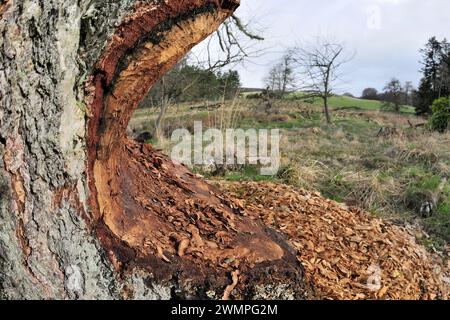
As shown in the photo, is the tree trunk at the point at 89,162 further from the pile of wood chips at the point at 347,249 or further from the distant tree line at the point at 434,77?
the distant tree line at the point at 434,77

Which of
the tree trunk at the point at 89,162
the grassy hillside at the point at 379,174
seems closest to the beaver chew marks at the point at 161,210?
the tree trunk at the point at 89,162

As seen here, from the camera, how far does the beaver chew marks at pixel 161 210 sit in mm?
1928

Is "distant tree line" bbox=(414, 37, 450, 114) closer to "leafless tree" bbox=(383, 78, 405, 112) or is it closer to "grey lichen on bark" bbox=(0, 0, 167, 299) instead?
"leafless tree" bbox=(383, 78, 405, 112)

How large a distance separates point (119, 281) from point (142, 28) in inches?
46.6

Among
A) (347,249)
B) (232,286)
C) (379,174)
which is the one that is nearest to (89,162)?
(232,286)

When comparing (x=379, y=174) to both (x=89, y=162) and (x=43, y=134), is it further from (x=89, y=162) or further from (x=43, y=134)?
(x=43, y=134)

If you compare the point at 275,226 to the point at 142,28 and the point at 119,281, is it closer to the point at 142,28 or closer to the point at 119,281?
the point at 119,281

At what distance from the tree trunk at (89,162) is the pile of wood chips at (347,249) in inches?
20.9

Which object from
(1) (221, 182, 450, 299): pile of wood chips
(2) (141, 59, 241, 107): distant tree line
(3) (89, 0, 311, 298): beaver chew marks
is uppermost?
(2) (141, 59, 241, 107): distant tree line

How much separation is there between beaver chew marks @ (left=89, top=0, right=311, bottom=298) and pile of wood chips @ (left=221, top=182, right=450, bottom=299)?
0.39 metres

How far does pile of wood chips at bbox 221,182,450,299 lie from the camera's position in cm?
271

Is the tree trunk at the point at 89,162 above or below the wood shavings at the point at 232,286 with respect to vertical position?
above

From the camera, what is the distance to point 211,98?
13.2 meters

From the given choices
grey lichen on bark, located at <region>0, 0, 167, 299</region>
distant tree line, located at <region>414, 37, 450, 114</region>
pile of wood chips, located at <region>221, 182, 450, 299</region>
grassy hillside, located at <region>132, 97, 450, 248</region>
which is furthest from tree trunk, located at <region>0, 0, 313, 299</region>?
distant tree line, located at <region>414, 37, 450, 114</region>
